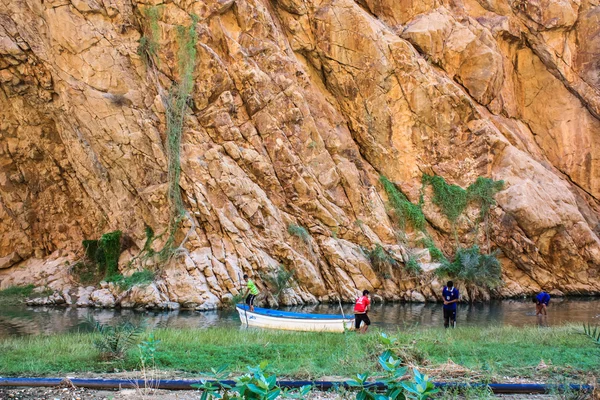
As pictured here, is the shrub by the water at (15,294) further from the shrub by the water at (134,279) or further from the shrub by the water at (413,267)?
the shrub by the water at (413,267)

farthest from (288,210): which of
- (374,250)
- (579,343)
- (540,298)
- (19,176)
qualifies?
(579,343)

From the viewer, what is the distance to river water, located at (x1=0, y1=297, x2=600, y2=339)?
19.5 meters

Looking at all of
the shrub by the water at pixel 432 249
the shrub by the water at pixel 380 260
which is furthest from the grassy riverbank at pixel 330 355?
the shrub by the water at pixel 432 249

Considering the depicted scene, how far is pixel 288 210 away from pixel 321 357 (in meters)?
19.4

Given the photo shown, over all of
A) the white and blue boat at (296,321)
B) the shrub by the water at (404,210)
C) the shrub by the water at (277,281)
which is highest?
the shrub by the water at (404,210)

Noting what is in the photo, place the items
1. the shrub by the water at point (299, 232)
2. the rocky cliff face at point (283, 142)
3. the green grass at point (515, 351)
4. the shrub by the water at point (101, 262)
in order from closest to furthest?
the green grass at point (515, 351)
the shrub by the water at point (101, 262)
the rocky cliff face at point (283, 142)
the shrub by the water at point (299, 232)

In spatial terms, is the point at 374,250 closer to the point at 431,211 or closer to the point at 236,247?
the point at 431,211

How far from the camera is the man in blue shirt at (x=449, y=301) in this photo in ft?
56.1

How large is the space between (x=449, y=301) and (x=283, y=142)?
15.3 m

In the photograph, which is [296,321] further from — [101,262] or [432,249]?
[432,249]

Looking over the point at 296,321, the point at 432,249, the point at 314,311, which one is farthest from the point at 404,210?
the point at 296,321

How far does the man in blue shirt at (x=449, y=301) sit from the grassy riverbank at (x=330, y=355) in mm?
3723

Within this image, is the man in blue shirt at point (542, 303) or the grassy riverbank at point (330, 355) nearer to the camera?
the grassy riverbank at point (330, 355)

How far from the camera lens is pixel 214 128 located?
95.5 feet
